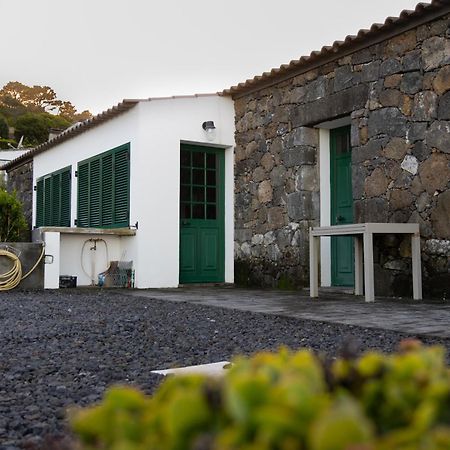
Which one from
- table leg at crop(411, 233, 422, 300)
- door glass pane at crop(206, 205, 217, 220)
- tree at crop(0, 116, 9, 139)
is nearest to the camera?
table leg at crop(411, 233, 422, 300)

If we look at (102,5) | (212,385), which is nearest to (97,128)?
(102,5)

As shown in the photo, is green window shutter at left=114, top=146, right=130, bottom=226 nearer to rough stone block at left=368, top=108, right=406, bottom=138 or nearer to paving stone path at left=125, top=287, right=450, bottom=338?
paving stone path at left=125, top=287, right=450, bottom=338

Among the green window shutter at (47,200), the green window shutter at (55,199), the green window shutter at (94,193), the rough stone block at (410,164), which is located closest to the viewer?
the rough stone block at (410,164)

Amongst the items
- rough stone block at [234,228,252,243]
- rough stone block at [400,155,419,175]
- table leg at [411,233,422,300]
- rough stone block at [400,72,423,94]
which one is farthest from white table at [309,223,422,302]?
rough stone block at [234,228,252,243]

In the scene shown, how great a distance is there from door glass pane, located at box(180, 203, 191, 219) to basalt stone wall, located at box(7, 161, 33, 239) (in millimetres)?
4831

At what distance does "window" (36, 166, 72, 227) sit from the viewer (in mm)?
9797

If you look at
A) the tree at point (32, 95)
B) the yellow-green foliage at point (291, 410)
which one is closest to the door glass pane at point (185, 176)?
the yellow-green foliage at point (291, 410)

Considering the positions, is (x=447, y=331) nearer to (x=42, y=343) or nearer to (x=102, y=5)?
(x=42, y=343)

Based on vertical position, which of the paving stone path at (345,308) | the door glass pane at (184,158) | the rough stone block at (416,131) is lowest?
the paving stone path at (345,308)

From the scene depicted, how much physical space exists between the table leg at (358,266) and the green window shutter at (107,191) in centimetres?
365

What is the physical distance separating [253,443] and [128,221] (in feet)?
23.9

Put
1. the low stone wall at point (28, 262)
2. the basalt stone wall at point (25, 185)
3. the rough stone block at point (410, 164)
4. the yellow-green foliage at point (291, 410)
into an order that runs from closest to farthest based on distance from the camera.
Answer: the yellow-green foliage at point (291, 410) → the rough stone block at point (410, 164) → the low stone wall at point (28, 262) → the basalt stone wall at point (25, 185)

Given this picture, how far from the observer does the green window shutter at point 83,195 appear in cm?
901

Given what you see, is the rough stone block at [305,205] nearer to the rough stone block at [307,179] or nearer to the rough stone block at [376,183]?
the rough stone block at [307,179]
